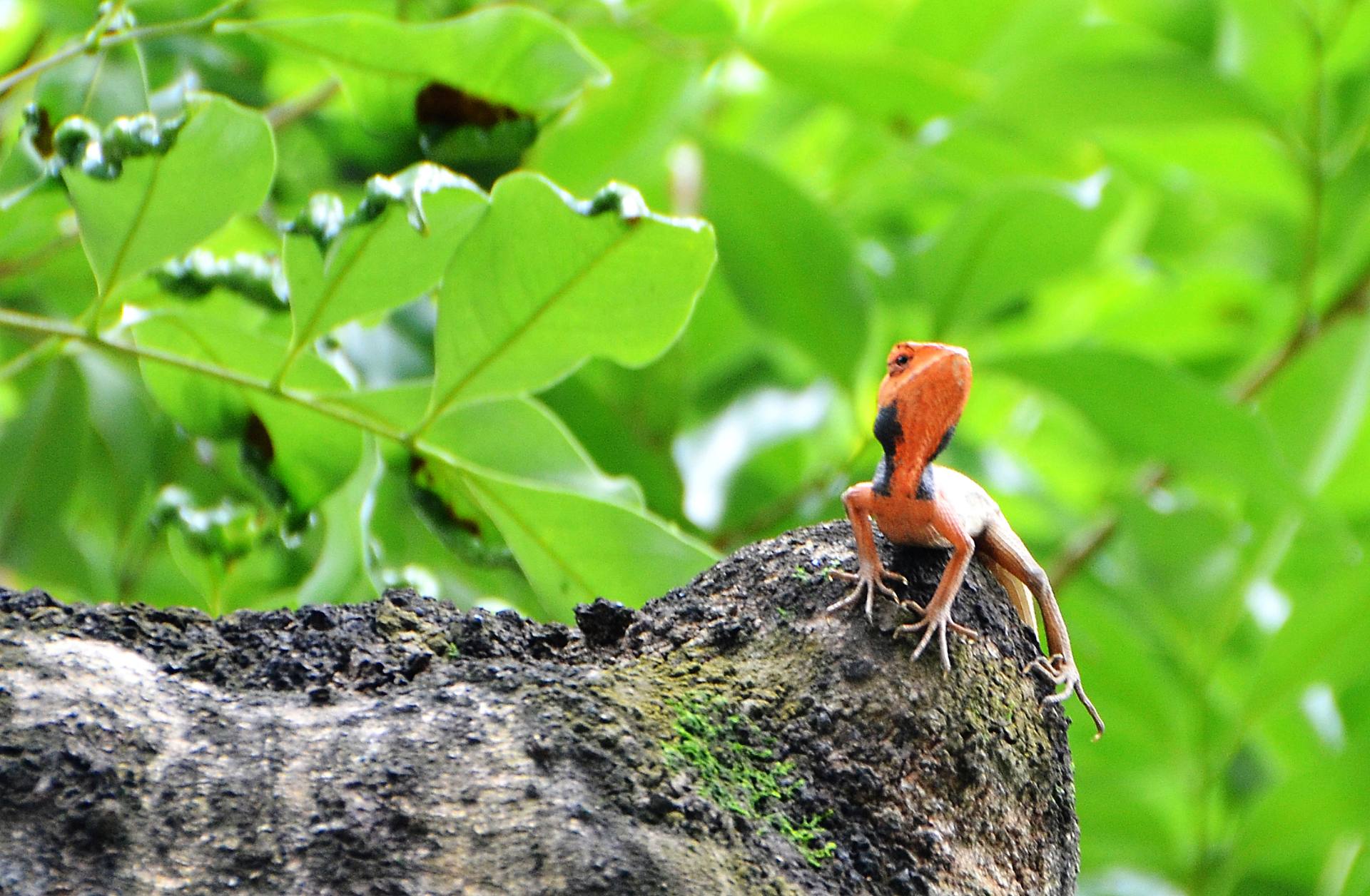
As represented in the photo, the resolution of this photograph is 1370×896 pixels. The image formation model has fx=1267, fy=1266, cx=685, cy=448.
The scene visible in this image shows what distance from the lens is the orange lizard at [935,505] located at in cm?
87

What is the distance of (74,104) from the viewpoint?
1.11 m

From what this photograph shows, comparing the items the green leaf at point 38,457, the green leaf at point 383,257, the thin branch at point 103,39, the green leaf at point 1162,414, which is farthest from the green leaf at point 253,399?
the green leaf at point 1162,414

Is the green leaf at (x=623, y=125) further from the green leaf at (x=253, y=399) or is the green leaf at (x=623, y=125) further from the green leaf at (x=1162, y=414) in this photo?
the green leaf at (x=253, y=399)

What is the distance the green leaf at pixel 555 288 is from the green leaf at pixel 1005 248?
0.87m

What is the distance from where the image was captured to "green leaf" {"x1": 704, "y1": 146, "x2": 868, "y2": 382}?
64.1 inches

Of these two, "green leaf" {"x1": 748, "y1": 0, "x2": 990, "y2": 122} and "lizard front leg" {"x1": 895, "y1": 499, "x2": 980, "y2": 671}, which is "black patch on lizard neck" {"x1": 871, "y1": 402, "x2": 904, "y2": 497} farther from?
"green leaf" {"x1": 748, "y1": 0, "x2": 990, "y2": 122}

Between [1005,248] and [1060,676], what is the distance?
3.12 feet

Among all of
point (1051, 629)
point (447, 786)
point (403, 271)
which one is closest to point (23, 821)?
point (447, 786)

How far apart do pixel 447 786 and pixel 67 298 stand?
1.16 metres

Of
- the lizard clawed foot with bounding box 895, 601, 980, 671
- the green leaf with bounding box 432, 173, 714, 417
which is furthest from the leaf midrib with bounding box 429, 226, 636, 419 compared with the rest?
the lizard clawed foot with bounding box 895, 601, 980, 671

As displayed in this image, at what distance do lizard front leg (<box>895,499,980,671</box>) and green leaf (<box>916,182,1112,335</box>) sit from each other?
2.88ft

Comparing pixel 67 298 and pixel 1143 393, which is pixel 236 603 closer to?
pixel 67 298

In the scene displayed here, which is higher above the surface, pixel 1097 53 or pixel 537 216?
pixel 537 216

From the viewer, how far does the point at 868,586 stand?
2.69 ft
